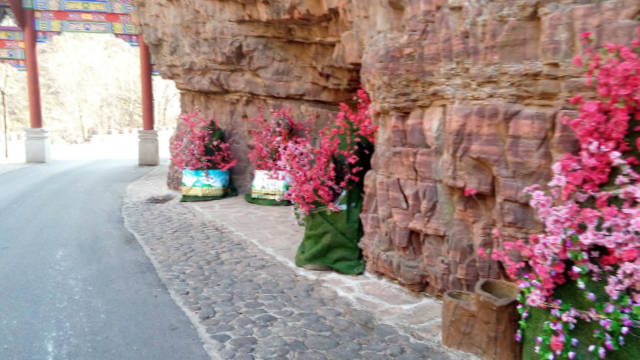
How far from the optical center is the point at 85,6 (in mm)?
18000

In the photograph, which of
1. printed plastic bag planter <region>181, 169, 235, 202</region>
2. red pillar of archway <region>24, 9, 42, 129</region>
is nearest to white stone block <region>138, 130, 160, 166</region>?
red pillar of archway <region>24, 9, 42, 129</region>

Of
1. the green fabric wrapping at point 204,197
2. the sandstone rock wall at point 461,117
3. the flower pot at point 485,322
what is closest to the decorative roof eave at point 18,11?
the green fabric wrapping at point 204,197

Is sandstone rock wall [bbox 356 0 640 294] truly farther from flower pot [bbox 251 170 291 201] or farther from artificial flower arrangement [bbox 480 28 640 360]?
flower pot [bbox 251 170 291 201]

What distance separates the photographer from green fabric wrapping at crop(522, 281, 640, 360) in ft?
9.30

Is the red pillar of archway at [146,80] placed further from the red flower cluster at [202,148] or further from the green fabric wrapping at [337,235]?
the green fabric wrapping at [337,235]

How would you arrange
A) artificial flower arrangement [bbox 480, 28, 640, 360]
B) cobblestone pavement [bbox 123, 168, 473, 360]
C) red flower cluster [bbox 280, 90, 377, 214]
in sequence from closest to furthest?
artificial flower arrangement [bbox 480, 28, 640, 360] → cobblestone pavement [bbox 123, 168, 473, 360] → red flower cluster [bbox 280, 90, 377, 214]

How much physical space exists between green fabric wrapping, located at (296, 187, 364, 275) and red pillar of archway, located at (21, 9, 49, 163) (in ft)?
53.0

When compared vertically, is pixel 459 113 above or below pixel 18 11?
below

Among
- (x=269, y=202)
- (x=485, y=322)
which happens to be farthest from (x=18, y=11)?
(x=485, y=322)

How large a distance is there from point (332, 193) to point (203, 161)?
551 centimetres

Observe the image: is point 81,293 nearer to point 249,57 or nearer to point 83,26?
point 249,57

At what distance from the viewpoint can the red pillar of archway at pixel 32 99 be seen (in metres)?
17.9

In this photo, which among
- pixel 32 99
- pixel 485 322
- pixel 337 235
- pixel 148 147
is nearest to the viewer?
pixel 485 322

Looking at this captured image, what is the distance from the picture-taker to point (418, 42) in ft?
15.2
